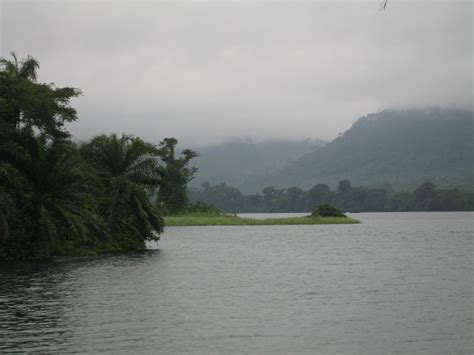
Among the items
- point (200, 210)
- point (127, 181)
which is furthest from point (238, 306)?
point (200, 210)

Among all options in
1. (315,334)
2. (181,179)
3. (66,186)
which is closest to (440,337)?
(315,334)

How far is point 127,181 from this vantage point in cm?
4772

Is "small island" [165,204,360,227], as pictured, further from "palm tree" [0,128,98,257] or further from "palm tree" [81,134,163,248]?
"palm tree" [0,128,98,257]

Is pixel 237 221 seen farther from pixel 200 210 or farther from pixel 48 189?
pixel 48 189

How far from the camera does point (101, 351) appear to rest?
50.9ft

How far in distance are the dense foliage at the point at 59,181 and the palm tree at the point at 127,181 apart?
0.27 feet

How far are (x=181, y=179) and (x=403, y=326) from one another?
96816 mm

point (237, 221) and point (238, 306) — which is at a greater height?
point (237, 221)

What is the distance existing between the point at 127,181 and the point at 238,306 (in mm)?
27321

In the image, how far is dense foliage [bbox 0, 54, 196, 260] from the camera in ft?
123

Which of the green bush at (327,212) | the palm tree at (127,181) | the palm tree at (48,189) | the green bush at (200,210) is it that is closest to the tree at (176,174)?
the green bush at (200,210)

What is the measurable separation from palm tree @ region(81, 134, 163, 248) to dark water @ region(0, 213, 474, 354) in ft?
23.4

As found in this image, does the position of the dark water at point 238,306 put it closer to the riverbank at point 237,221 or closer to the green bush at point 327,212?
the riverbank at point 237,221

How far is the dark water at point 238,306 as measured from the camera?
16.7 m
